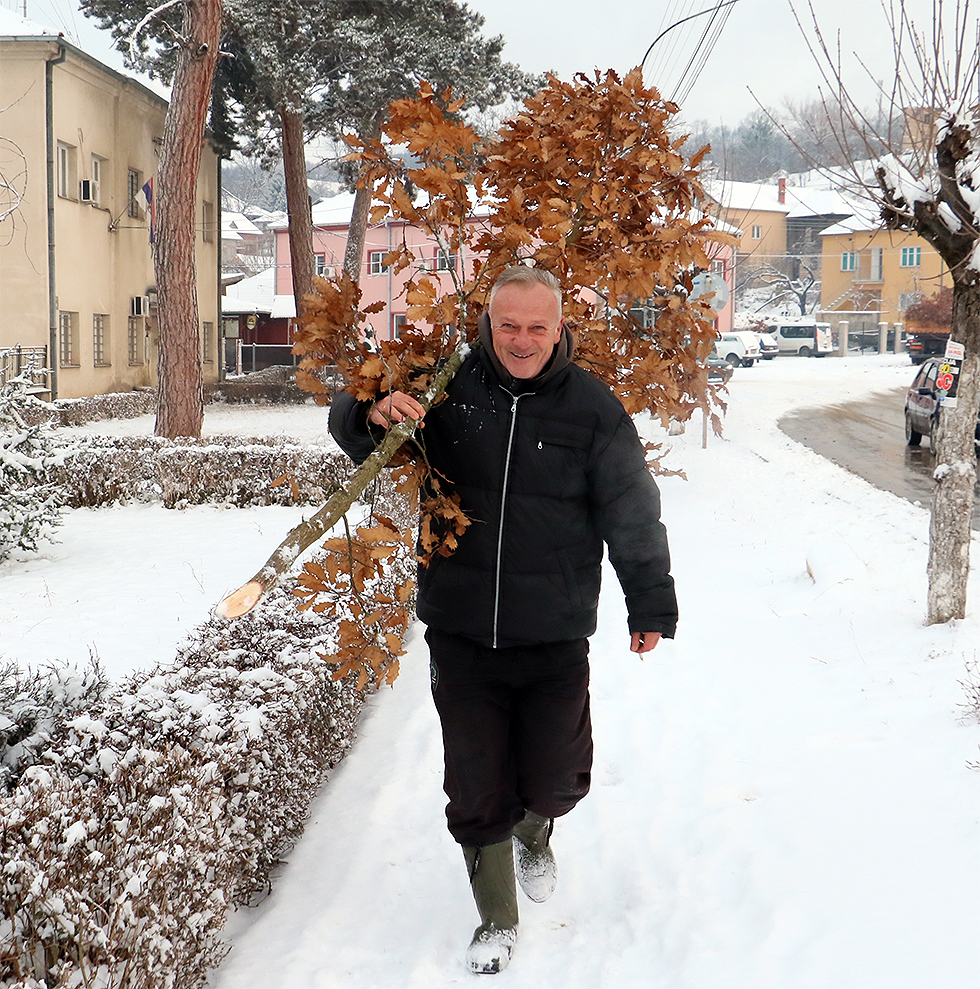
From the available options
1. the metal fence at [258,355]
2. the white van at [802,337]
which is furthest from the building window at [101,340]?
the white van at [802,337]

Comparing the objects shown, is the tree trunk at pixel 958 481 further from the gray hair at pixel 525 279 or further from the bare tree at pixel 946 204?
the gray hair at pixel 525 279

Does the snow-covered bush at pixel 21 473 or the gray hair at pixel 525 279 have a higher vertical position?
the gray hair at pixel 525 279

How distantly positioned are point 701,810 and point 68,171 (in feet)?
72.8

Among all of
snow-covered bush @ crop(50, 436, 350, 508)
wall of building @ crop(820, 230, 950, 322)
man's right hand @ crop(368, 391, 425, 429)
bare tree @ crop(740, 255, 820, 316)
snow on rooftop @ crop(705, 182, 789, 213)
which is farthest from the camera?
snow on rooftop @ crop(705, 182, 789, 213)

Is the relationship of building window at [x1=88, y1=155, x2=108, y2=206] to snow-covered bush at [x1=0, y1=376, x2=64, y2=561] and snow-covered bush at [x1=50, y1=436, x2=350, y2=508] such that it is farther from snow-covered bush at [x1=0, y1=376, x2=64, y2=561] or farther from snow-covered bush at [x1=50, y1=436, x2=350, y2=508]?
snow-covered bush at [x1=0, y1=376, x2=64, y2=561]

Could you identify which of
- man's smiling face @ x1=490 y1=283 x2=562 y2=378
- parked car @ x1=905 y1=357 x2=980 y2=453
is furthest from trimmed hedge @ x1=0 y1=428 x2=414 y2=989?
parked car @ x1=905 y1=357 x2=980 y2=453

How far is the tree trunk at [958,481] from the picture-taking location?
5.60m

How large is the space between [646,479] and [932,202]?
353cm

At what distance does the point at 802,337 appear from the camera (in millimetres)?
57406

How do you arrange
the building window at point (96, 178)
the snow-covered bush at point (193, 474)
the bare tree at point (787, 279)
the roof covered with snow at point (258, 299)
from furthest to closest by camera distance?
the bare tree at point (787, 279) < the roof covered with snow at point (258, 299) < the building window at point (96, 178) < the snow-covered bush at point (193, 474)

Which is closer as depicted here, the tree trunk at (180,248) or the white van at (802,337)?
the tree trunk at (180,248)

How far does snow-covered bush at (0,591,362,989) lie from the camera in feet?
6.98

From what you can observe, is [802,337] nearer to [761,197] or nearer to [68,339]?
[761,197]

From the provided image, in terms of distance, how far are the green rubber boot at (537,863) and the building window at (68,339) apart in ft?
67.0
